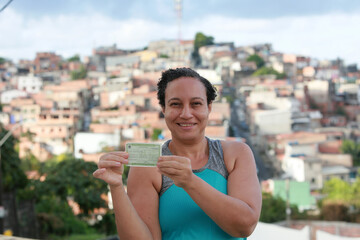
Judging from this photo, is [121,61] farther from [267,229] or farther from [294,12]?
[267,229]

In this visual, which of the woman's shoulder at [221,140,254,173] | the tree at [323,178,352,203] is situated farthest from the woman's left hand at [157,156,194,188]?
the tree at [323,178,352,203]

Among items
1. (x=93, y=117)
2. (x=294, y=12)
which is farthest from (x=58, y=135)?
(x=294, y=12)

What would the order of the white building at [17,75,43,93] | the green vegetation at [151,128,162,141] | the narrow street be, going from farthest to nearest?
the white building at [17,75,43,93] < the narrow street < the green vegetation at [151,128,162,141]

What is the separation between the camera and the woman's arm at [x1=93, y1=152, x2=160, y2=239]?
117cm

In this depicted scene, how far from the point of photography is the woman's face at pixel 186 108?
1.27m

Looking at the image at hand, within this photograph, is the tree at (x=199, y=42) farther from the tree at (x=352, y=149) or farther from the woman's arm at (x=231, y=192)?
the woman's arm at (x=231, y=192)

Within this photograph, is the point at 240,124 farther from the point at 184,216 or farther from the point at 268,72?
the point at 184,216

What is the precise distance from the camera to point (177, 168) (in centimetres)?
111

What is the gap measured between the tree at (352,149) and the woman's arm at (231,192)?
2846cm

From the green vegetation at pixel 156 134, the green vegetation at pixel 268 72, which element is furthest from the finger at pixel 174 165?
the green vegetation at pixel 268 72

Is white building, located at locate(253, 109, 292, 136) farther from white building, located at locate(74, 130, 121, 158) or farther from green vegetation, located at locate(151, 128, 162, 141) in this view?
white building, located at locate(74, 130, 121, 158)

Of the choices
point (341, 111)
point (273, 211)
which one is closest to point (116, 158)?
point (273, 211)

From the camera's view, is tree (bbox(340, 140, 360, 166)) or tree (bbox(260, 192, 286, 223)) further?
tree (bbox(340, 140, 360, 166))

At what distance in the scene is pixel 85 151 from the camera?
26453mm
